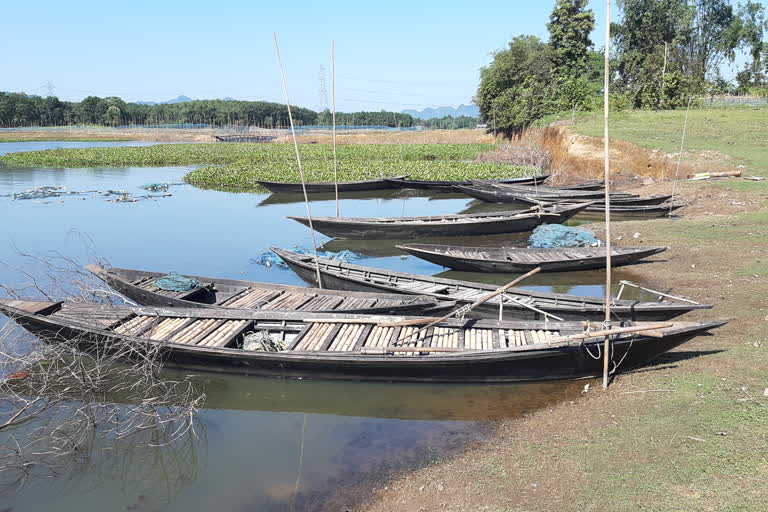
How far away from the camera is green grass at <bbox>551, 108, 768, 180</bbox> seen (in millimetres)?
23281

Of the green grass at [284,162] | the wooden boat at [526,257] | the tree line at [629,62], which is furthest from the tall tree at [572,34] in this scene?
the wooden boat at [526,257]

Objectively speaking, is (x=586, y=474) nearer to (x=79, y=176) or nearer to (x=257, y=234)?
(x=257, y=234)

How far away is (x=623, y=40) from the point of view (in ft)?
165

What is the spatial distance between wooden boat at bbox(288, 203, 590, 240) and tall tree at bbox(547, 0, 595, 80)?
29.9 metres

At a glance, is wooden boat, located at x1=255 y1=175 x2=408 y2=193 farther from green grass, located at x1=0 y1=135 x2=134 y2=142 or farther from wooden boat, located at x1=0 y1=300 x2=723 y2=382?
green grass, located at x1=0 y1=135 x2=134 y2=142

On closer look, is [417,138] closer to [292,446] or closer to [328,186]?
[328,186]

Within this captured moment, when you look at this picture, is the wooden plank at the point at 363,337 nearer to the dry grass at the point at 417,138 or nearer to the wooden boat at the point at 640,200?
the wooden boat at the point at 640,200

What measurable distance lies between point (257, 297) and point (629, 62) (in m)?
49.4

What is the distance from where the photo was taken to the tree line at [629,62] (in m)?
39.3

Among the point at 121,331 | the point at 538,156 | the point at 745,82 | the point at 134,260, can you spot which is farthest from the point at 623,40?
the point at 121,331

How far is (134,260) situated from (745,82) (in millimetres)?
55670

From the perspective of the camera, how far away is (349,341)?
323 inches

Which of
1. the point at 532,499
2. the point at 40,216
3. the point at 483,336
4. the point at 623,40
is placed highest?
the point at 623,40

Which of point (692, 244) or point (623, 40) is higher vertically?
point (623, 40)
